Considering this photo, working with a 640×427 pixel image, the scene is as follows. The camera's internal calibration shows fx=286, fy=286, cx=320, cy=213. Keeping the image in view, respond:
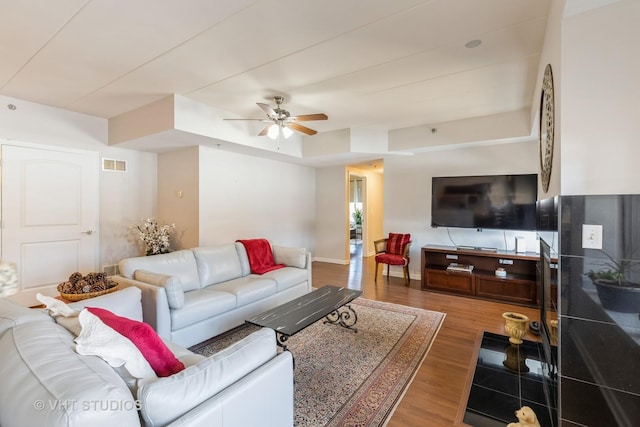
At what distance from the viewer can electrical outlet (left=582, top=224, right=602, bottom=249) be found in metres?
1.45

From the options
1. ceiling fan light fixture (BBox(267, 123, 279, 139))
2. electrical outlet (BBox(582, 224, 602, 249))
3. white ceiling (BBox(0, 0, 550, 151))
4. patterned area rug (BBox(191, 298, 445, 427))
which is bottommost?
patterned area rug (BBox(191, 298, 445, 427))

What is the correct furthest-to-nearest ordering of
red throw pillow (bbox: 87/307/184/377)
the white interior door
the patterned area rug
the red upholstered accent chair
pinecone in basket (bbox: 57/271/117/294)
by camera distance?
the red upholstered accent chair, the white interior door, pinecone in basket (bbox: 57/271/117/294), the patterned area rug, red throw pillow (bbox: 87/307/184/377)

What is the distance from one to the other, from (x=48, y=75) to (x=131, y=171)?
1932mm

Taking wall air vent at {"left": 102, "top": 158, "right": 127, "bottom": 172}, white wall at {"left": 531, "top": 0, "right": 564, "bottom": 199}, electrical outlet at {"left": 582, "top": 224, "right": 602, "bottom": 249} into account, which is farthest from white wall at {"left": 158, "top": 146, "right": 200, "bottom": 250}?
electrical outlet at {"left": 582, "top": 224, "right": 602, "bottom": 249}

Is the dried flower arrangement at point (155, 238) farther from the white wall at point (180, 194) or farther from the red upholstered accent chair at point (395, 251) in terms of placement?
the red upholstered accent chair at point (395, 251)

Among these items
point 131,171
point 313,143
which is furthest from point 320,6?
point 131,171

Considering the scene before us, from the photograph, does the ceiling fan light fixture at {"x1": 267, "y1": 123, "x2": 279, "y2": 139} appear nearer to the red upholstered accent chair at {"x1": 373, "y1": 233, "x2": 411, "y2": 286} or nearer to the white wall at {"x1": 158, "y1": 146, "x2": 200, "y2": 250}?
the white wall at {"x1": 158, "y1": 146, "x2": 200, "y2": 250}

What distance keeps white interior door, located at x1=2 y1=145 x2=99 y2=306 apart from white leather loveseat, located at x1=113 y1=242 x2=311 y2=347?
7.01 ft

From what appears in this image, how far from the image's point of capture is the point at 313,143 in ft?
17.9

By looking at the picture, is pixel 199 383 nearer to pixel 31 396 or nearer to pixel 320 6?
pixel 31 396

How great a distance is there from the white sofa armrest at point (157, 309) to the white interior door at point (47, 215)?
8.70ft

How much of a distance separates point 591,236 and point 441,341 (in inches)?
72.3

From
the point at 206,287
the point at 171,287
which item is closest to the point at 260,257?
the point at 206,287

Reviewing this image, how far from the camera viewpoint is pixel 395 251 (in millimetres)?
5148
